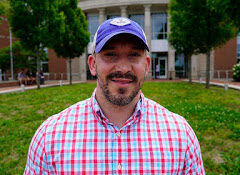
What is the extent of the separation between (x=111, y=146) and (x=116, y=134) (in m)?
0.10

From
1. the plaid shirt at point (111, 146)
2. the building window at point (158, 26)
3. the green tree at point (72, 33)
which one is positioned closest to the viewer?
the plaid shirt at point (111, 146)

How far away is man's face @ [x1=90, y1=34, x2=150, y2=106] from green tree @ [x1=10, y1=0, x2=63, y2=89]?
46.7 ft

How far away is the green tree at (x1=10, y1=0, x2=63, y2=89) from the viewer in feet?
44.5

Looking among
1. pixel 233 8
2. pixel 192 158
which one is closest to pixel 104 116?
pixel 192 158

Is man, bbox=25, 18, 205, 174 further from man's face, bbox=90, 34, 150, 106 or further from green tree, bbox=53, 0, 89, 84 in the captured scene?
green tree, bbox=53, 0, 89, 84

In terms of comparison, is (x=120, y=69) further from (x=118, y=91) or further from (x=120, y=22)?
(x=120, y=22)

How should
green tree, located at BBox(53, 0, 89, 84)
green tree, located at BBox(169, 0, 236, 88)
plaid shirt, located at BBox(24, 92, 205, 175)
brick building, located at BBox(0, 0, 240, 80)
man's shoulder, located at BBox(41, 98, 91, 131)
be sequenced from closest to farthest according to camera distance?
1. plaid shirt, located at BBox(24, 92, 205, 175)
2. man's shoulder, located at BBox(41, 98, 91, 131)
3. green tree, located at BBox(169, 0, 236, 88)
4. green tree, located at BBox(53, 0, 89, 84)
5. brick building, located at BBox(0, 0, 240, 80)

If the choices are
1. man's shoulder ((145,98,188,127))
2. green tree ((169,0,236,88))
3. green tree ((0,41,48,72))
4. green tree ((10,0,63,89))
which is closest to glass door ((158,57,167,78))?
green tree ((169,0,236,88))

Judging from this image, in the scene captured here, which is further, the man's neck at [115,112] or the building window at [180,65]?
the building window at [180,65]

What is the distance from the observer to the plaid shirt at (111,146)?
55.2 inches

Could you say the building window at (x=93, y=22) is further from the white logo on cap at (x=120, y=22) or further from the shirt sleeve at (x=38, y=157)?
the shirt sleeve at (x=38, y=157)

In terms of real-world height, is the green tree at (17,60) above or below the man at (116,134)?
above

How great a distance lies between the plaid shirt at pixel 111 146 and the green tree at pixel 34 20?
14.3 m


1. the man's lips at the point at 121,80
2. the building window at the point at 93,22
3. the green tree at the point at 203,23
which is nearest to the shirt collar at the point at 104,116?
the man's lips at the point at 121,80
